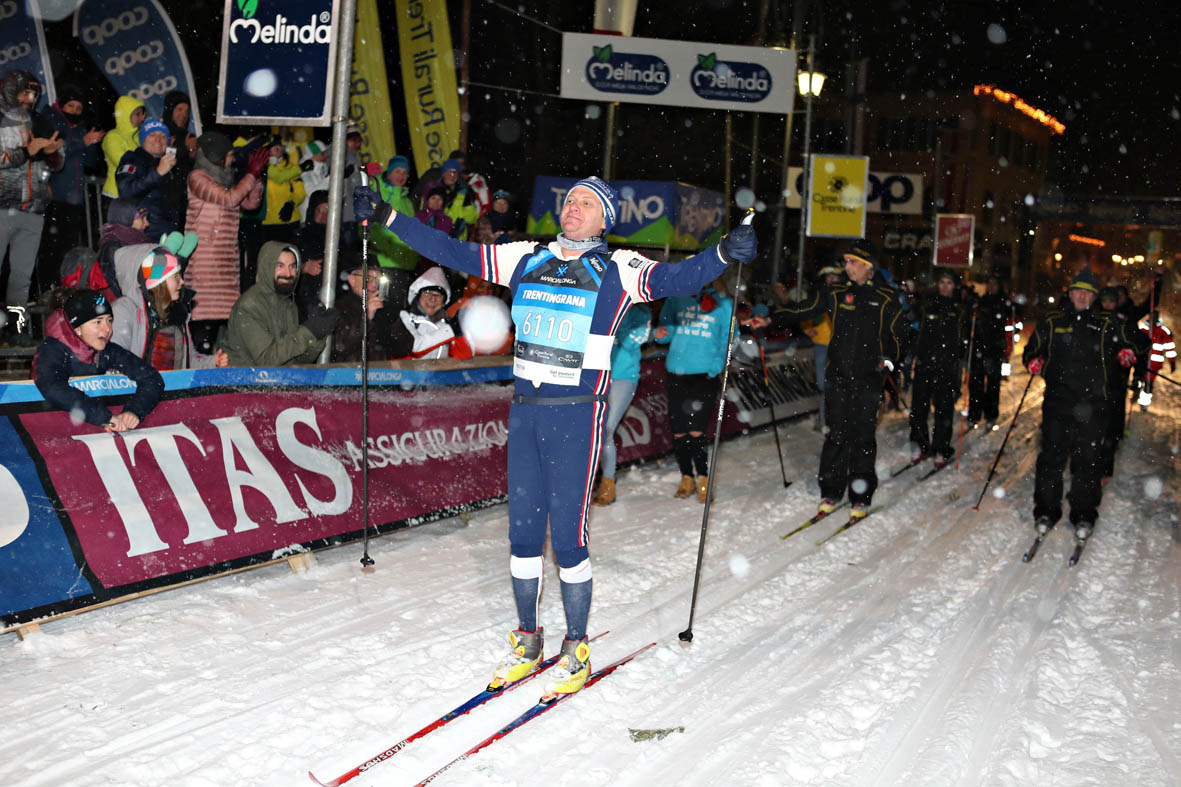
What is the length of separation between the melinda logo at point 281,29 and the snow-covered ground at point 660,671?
11.5 ft

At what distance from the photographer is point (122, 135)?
8516 mm

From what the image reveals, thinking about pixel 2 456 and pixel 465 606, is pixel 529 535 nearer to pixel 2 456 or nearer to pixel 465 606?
pixel 465 606

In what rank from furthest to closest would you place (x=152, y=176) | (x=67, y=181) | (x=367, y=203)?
(x=67, y=181), (x=152, y=176), (x=367, y=203)

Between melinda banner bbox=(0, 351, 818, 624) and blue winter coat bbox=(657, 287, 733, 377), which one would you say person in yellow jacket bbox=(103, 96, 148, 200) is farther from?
blue winter coat bbox=(657, 287, 733, 377)

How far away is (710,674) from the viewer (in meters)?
4.88

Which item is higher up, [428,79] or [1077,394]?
[428,79]

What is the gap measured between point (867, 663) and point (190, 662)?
335 cm

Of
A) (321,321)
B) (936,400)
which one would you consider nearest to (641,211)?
(936,400)

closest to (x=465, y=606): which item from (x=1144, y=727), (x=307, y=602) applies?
(x=307, y=602)

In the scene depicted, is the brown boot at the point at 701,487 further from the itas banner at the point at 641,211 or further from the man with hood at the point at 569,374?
Result: the itas banner at the point at 641,211

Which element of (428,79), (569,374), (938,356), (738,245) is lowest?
(938,356)

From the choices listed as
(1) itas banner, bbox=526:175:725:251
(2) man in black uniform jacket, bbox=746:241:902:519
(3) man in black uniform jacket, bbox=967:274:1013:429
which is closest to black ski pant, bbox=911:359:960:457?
(2) man in black uniform jacket, bbox=746:241:902:519

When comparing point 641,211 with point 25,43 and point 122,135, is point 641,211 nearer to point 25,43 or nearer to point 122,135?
point 122,135

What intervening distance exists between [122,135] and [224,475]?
13.5 ft
